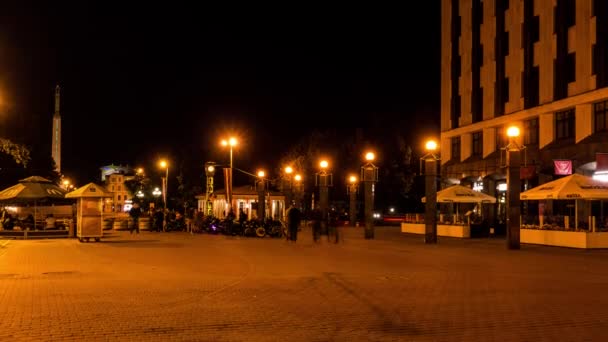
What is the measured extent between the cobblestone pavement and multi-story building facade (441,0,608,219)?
46.6 feet

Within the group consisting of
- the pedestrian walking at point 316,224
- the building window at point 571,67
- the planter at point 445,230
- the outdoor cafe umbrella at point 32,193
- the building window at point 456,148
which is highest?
the building window at point 571,67

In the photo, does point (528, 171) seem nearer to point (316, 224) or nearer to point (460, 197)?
point (460, 197)

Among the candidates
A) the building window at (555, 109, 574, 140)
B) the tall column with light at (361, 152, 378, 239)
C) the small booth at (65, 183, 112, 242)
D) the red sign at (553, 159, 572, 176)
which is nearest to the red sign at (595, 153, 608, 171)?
the red sign at (553, 159, 572, 176)

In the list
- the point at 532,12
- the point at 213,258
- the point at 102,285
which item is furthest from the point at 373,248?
the point at 532,12

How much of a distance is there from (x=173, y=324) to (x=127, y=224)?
35.7 metres

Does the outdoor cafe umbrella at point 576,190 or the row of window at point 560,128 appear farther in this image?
the row of window at point 560,128

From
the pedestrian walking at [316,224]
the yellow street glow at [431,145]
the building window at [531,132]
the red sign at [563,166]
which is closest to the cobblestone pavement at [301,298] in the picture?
the pedestrian walking at [316,224]

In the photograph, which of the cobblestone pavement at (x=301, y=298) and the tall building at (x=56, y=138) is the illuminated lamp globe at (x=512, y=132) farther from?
the tall building at (x=56, y=138)

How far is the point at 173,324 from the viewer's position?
9430 mm

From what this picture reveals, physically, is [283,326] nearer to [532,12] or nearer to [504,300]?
[504,300]

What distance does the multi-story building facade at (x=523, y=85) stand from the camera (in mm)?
34438

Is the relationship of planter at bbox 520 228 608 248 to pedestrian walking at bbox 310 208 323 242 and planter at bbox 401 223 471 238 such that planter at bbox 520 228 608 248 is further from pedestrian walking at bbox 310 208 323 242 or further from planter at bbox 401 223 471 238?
pedestrian walking at bbox 310 208 323 242

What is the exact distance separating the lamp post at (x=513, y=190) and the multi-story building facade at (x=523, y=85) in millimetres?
3215

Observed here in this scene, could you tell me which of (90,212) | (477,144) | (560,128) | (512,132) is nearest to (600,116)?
(560,128)
